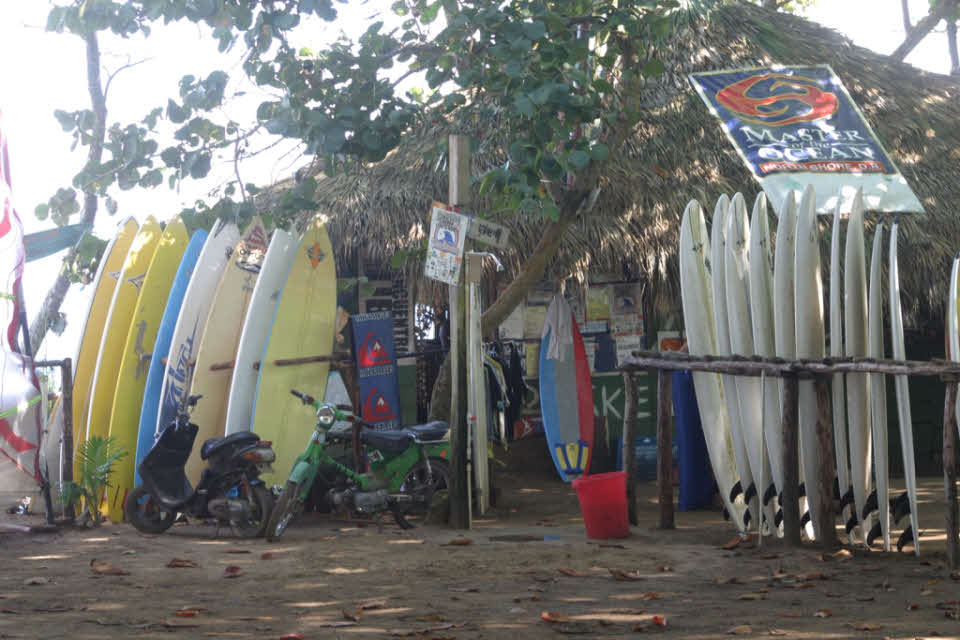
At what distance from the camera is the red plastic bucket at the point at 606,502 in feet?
17.7

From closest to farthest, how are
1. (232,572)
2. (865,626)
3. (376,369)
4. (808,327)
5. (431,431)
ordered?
(865,626), (232,572), (808,327), (431,431), (376,369)

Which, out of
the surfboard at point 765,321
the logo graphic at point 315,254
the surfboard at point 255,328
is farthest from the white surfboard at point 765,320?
the surfboard at point 255,328

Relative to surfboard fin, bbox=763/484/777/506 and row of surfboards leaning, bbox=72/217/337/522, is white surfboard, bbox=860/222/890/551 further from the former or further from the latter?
row of surfboards leaning, bbox=72/217/337/522

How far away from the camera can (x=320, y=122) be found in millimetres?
5578

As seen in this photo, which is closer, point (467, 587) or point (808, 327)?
point (467, 587)

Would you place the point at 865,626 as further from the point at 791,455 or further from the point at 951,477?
the point at 791,455

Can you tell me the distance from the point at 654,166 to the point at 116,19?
14.8ft

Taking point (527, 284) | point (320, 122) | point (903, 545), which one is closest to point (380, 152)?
point (320, 122)

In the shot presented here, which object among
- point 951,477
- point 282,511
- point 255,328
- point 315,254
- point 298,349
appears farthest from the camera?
point 315,254

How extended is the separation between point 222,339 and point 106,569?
250 centimetres

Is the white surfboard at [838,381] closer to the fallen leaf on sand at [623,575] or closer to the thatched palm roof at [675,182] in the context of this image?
the fallen leaf on sand at [623,575]

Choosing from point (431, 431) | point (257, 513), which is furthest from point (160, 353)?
point (431, 431)

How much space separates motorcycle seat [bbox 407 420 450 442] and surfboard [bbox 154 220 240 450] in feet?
5.23

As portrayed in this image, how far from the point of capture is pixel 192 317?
6.84 meters
